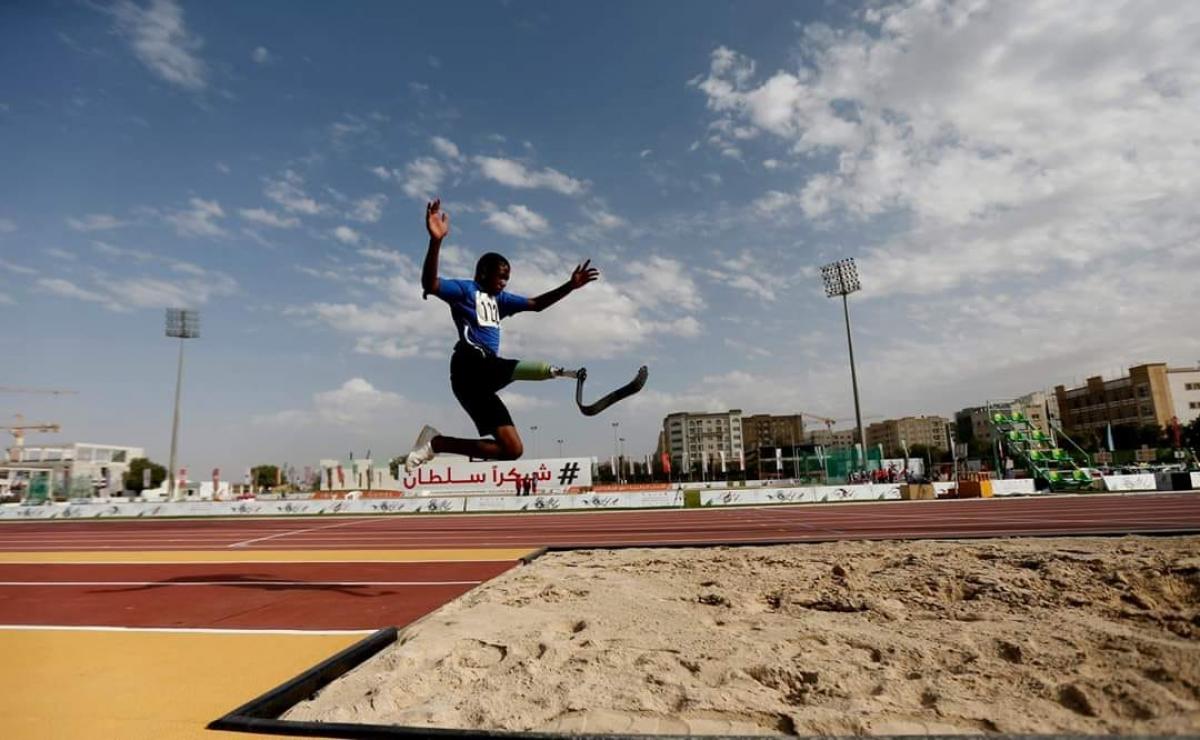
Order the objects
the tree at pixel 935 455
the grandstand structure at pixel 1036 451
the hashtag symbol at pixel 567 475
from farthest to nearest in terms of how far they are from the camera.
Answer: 1. the tree at pixel 935 455
2. the hashtag symbol at pixel 567 475
3. the grandstand structure at pixel 1036 451

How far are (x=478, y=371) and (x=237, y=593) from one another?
13.9 ft

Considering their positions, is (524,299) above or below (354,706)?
above

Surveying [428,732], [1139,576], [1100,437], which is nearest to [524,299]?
[428,732]

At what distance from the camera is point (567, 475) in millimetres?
38656

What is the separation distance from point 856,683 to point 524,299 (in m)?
4.72

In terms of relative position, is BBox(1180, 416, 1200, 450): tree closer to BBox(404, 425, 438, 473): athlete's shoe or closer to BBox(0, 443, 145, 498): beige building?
BBox(404, 425, 438, 473): athlete's shoe

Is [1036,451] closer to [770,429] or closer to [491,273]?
[491,273]

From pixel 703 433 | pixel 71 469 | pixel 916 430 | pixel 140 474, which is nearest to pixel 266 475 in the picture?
pixel 140 474

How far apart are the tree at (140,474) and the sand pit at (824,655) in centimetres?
9887

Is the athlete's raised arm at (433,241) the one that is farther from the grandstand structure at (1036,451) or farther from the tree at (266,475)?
the tree at (266,475)

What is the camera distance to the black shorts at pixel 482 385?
5777 millimetres

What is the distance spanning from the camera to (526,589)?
570 cm

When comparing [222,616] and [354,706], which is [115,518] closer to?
[222,616]

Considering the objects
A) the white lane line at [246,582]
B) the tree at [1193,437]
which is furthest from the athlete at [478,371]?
the tree at [1193,437]
